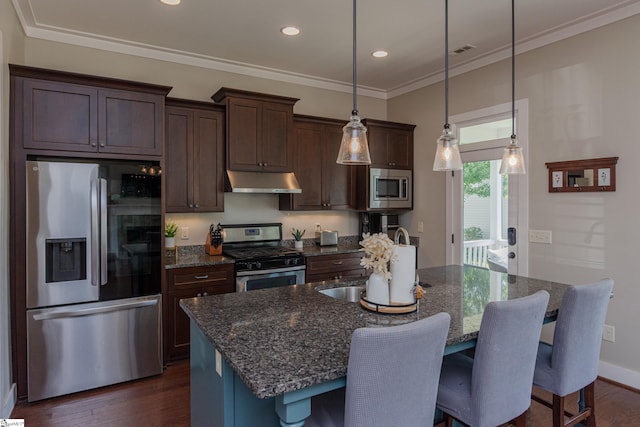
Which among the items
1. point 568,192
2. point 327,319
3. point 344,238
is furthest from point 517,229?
point 327,319

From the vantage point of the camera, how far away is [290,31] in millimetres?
3434

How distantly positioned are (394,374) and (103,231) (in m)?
2.61

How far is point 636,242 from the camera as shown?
2.96m

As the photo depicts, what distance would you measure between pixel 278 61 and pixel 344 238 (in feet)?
7.51

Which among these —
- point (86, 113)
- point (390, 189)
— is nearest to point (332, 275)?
point (390, 189)

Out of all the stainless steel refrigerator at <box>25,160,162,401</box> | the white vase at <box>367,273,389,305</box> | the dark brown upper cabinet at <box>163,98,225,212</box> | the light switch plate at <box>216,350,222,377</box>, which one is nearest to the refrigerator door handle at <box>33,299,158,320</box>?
the stainless steel refrigerator at <box>25,160,162,401</box>

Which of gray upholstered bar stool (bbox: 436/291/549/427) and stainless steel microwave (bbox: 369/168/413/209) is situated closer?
gray upholstered bar stool (bbox: 436/291/549/427)

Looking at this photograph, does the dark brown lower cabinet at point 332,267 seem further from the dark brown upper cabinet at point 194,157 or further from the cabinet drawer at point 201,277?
the dark brown upper cabinet at point 194,157

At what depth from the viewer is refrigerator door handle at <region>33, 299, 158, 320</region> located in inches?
111

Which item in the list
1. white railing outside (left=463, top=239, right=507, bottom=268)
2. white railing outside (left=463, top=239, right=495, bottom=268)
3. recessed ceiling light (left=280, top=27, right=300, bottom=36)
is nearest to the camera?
recessed ceiling light (left=280, top=27, right=300, bottom=36)

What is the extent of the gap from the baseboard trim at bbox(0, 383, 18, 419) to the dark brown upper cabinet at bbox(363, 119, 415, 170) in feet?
12.6

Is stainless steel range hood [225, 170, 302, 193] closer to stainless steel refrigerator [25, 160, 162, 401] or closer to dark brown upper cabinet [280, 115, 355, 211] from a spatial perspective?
dark brown upper cabinet [280, 115, 355, 211]

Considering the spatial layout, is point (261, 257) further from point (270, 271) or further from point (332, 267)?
point (332, 267)

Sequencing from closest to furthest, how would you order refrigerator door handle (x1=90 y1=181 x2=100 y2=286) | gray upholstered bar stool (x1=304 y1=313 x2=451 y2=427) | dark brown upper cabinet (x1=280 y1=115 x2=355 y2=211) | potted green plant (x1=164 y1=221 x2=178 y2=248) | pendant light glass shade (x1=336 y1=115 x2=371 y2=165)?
gray upholstered bar stool (x1=304 y1=313 x2=451 y2=427) → pendant light glass shade (x1=336 y1=115 x2=371 y2=165) → refrigerator door handle (x1=90 y1=181 x2=100 y2=286) → potted green plant (x1=164 y1=221 x2=178 y2=248) → dark brown upper cabinet (x1=280 y1=115 x2=355 y2=211)
